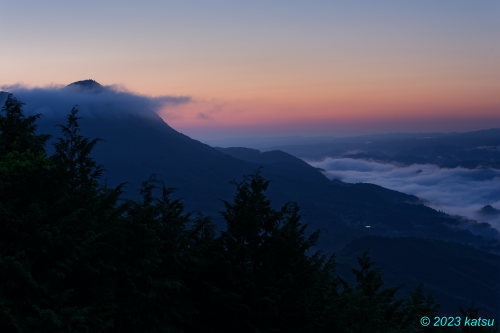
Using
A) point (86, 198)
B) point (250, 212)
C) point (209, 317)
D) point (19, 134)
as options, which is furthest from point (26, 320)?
point (19, 134)

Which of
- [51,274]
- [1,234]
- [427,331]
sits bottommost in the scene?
[427,331]

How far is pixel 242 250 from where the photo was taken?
16.6 meters

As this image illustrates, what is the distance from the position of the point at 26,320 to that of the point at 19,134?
12.1 meters

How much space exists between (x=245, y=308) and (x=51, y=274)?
7.54 m

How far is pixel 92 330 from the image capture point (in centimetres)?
1216

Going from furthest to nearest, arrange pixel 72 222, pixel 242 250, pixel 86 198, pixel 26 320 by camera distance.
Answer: pixel 242 250 → pixel 86 198 → pixel 72 222 → pixel 26 320

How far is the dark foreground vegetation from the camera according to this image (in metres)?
12.1

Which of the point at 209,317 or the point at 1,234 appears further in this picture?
the point at 209,317

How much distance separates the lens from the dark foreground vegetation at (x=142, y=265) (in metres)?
12.1

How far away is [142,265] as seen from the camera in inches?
556

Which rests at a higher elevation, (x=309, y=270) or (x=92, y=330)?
(x=309, y=270)

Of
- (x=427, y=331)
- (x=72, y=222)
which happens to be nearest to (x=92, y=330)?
(x=72, y=222)

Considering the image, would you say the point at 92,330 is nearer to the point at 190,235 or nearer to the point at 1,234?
the point at 1,234

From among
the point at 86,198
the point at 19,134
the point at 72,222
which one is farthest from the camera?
the point at 19,134
